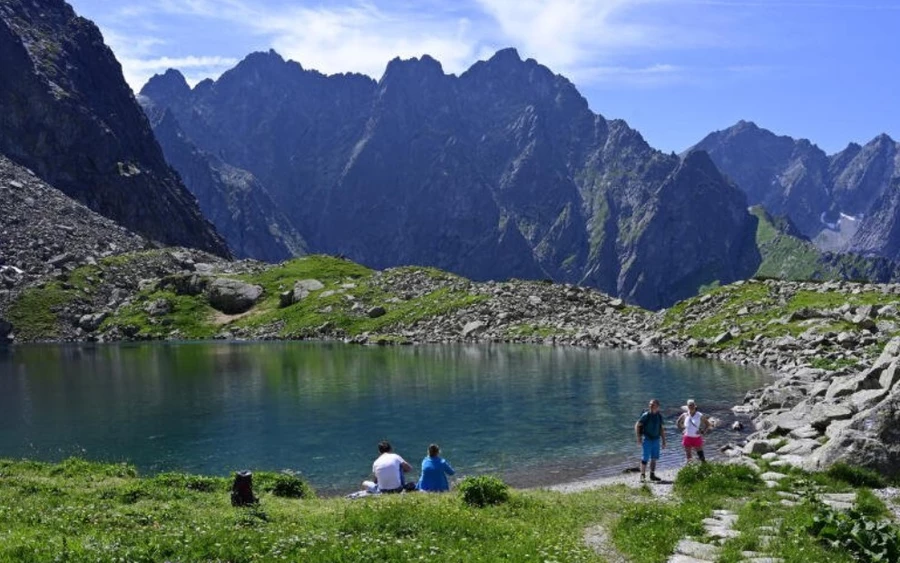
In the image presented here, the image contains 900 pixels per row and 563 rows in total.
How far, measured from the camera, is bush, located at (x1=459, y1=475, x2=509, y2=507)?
26906mm

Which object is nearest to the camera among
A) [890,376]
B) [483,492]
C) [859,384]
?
[483,492]

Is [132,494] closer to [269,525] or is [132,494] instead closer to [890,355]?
[269,525]

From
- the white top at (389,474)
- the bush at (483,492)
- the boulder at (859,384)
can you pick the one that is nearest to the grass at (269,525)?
the bush at (483,492)

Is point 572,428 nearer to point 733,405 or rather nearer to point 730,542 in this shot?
point 733,405

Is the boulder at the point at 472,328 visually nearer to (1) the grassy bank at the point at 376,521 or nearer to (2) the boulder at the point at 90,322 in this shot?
(2) the boulder at the point at 90,322

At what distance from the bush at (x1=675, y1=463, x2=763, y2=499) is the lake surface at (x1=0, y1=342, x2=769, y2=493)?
11.8 metres

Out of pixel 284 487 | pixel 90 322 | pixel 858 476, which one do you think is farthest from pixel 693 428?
pixel 90 322

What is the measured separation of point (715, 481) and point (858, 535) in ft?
34.9

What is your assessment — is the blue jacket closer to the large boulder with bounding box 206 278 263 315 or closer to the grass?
the grass

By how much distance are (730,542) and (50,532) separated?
1979 cm

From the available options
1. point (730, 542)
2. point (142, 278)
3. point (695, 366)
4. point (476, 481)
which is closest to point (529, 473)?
point (476, 481)

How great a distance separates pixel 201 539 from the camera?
1919cm

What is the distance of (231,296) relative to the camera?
18788cm

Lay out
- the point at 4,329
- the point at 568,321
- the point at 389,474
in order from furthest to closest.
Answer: the point at 4,329 → the point at 568,321 → the point at 389,474
